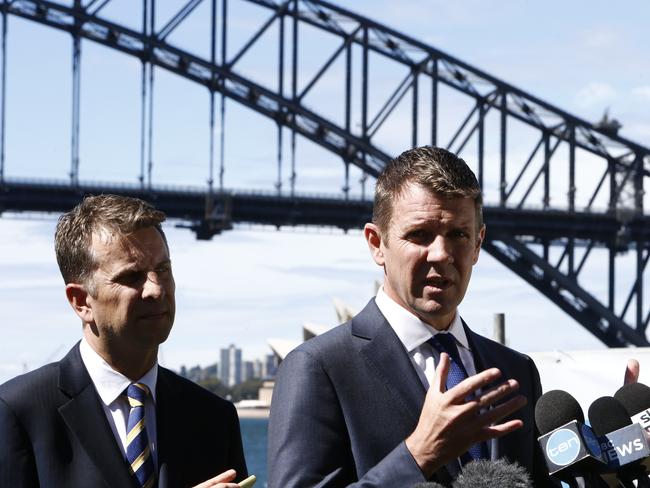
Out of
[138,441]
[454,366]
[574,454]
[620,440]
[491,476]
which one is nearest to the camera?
[491,476]

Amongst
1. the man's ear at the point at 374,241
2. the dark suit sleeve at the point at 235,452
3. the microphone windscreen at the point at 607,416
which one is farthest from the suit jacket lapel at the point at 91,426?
the microphone windscreen at the point at 607,416

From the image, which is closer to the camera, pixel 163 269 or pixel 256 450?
pixel 163 269

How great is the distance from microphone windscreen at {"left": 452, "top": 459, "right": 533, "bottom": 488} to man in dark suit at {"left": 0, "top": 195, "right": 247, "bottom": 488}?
86cm

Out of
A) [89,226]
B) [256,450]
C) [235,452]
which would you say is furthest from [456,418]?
[256,450]

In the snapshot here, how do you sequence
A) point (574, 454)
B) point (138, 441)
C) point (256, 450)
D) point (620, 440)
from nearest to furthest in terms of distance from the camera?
point (574, 454)
point (620, 440)
point (138, 441)
point (256, 450)

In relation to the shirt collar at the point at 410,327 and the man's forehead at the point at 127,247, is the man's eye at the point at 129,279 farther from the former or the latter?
the shirt collar at the point at 410,327

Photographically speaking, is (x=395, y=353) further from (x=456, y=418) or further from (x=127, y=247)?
(x=127, y=247)

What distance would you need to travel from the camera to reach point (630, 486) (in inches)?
135

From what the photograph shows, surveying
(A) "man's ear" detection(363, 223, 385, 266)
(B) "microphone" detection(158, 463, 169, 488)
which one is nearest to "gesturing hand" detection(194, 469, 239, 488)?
(B) "microphone" detection(158, 463, 169, 488)

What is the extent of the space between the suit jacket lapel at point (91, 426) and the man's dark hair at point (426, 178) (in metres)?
0.82

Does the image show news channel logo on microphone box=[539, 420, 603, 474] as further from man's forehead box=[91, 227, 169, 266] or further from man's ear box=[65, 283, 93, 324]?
man's ear box=[65, 283, 93, 324]

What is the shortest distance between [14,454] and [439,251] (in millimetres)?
1116

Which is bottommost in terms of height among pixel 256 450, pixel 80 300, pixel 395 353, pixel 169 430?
pixel 256 450

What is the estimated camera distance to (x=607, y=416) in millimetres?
3457
